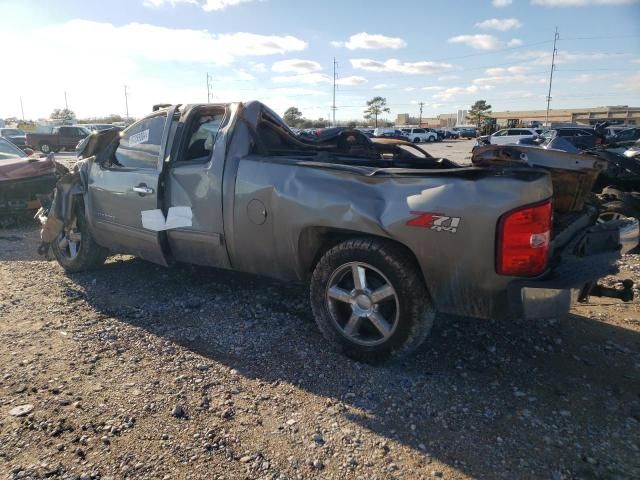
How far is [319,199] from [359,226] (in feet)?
1.22

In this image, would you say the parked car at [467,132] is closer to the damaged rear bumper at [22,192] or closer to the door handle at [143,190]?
the damaged rear bumper at [22,192]

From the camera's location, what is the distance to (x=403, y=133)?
47.2 metres

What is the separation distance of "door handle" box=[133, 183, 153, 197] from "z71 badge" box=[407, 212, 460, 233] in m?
2.60

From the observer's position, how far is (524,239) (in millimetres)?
2746

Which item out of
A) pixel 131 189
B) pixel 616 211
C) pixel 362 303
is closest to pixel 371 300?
pixel 362 303

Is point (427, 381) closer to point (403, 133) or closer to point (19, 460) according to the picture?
point (19, 460)

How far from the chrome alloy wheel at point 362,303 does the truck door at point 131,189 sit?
1.92m

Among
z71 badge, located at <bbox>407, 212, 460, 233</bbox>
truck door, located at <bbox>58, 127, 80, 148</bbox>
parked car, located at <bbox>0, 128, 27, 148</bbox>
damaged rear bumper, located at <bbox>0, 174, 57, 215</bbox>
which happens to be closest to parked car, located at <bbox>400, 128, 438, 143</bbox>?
truck door, located at <bbox>58, 127, 80, 148</bbox>

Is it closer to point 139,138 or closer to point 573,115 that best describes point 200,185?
point 139,138

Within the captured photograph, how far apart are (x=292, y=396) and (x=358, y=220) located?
1.21m

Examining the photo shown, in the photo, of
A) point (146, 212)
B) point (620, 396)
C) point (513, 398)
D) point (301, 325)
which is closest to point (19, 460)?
point (301, 325)

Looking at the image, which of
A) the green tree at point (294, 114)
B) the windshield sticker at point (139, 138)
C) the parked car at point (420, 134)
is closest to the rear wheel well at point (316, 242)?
the windshield sticker at point (139, 138)

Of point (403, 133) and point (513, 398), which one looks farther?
point (403, 133)

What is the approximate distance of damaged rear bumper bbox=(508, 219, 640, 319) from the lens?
8.93ft
